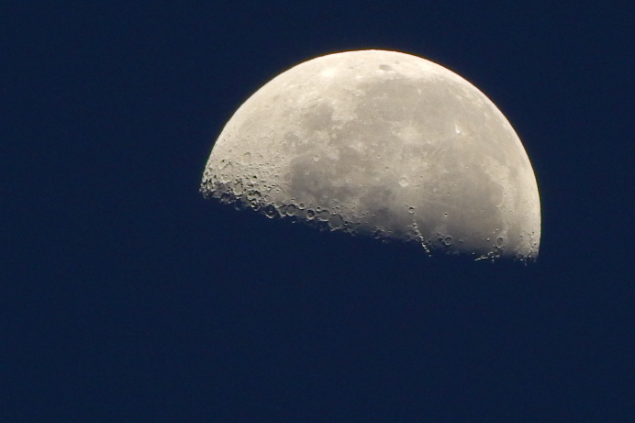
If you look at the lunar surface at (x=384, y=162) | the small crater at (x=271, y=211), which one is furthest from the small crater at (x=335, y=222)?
the small crater at (x=271, y=211)

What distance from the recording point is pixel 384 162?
9977 millimetres

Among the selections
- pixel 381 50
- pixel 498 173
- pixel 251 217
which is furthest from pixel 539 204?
pixel 251 217

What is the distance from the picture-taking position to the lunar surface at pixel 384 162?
32.6ft

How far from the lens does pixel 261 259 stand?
1015cm

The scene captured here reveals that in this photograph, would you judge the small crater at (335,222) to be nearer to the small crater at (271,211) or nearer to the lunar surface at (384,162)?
the lunar surface at (384,162)

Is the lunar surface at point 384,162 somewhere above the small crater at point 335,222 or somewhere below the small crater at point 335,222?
above

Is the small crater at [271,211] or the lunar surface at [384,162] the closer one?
the lunar surface at [384,162]

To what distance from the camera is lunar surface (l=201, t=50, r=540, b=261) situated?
32.6 ft

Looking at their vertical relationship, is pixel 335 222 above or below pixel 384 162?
below

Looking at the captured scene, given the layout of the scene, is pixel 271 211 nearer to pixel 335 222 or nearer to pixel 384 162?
pixel 335 222

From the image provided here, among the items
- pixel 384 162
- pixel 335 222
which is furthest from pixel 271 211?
pixel 384 162

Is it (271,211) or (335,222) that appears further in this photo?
(271,211)

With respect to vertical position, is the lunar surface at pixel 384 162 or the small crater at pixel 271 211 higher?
the lunar surface at pixel 384 162

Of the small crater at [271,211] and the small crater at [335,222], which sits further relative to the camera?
the small crater at [271,211]
